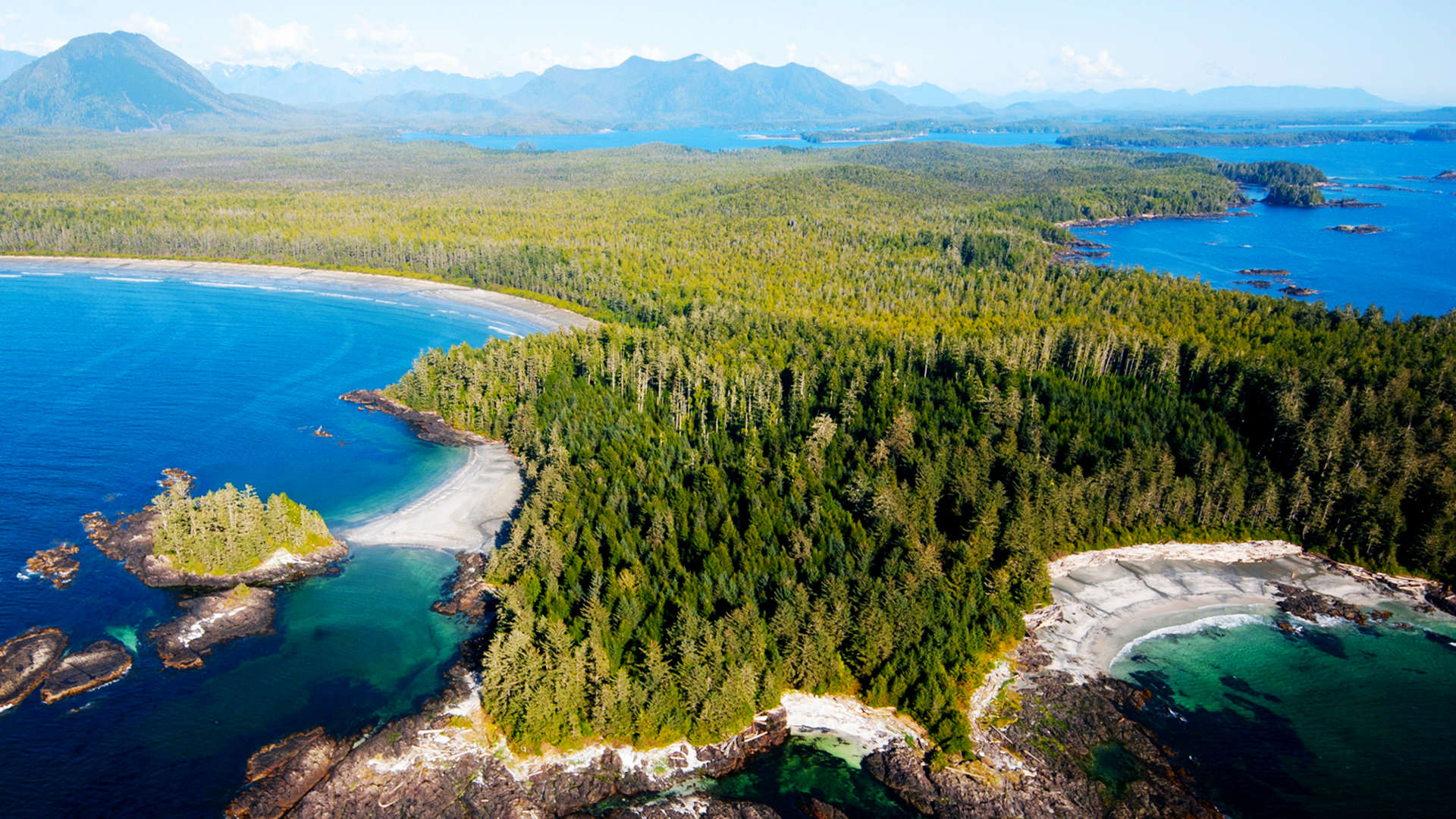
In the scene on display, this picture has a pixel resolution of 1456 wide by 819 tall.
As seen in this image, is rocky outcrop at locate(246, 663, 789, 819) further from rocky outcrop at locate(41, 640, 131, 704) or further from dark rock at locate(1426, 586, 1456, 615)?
dark rock at locate(1426, 586, 1456, 615)

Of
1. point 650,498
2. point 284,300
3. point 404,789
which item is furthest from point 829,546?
point 284,300

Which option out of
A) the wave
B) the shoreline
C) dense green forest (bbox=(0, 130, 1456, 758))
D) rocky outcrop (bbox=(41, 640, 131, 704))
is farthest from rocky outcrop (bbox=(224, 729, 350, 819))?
the shoreline

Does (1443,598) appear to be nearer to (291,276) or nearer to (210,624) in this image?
(210,624)

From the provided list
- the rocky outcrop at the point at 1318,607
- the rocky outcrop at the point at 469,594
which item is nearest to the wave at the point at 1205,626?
the rocky outcrop at the point at 1318,607

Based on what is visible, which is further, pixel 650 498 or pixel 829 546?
pixel 650 498

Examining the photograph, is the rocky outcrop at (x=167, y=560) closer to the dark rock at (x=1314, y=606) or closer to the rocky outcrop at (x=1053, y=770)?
the rocky outcrop at (x=1053, y=770)

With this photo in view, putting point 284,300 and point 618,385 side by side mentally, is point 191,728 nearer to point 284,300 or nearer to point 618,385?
point 618,385
